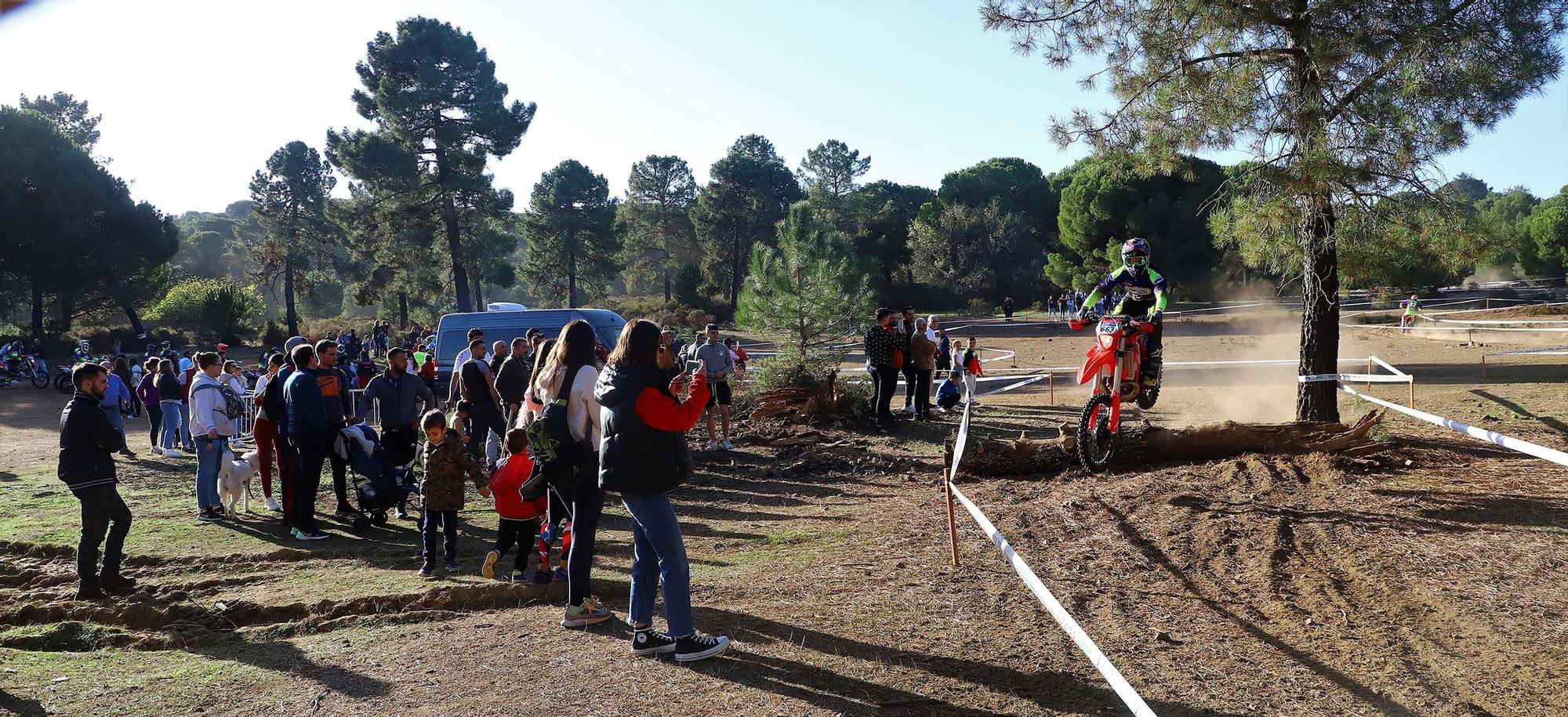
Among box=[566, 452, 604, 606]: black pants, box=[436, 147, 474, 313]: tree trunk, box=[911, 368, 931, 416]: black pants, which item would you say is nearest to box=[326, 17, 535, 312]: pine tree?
box=[436, 147, 474, 313]: tree trunk

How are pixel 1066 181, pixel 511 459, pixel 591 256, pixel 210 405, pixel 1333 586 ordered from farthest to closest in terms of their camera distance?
pixel 1066 181, pixel 591 256, pixel 210 405, pixel 511 459, pixel 1333 586

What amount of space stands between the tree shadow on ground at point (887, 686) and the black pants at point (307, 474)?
17.9 feet

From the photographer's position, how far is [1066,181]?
64.2 m

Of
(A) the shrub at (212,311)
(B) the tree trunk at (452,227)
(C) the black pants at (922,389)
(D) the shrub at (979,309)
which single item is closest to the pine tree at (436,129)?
(B) the tree trunk at (452,227)

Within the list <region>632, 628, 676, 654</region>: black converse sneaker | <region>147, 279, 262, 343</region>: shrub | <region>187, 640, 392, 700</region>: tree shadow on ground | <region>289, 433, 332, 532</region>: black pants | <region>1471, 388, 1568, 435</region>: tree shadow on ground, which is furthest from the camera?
<region>147, 279, 262, 343</region>: shrub

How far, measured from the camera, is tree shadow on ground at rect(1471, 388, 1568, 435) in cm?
1026

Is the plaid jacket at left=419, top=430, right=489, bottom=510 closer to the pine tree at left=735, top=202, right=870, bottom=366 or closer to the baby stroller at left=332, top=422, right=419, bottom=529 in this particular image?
the baby stroller at left=332, top=422, right=419, bottom=529

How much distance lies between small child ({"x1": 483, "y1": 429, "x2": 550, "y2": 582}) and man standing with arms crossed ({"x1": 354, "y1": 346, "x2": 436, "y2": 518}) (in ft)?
9.68

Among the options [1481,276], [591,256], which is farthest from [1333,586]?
[1481,276]

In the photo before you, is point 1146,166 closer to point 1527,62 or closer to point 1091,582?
point 1527,62

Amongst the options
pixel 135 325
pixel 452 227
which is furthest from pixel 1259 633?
pixel 452 227

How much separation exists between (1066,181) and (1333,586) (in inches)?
2444

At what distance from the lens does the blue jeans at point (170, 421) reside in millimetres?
14680

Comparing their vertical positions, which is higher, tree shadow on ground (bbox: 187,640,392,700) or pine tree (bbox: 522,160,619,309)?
pine tree (bbox: 522,160,619,309)
